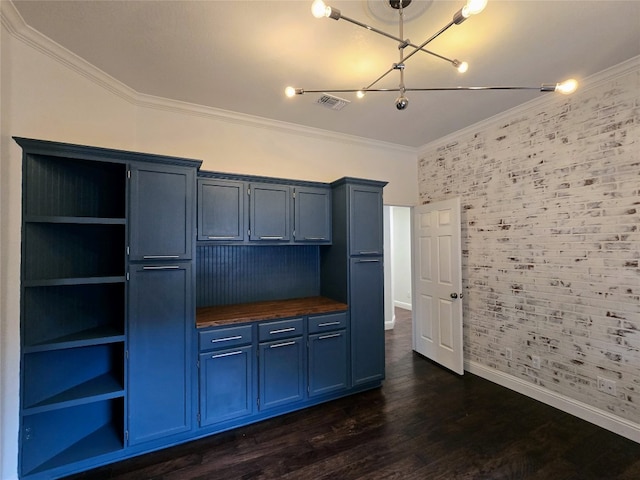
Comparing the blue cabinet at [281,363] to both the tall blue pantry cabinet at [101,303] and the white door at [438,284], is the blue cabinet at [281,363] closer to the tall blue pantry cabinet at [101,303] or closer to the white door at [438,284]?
the tall blue pantry cabinet at [101,303]

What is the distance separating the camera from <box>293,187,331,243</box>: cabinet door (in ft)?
9.84

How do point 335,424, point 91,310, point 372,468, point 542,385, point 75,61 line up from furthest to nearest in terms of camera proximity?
1. point 542,385
2. point 335,424
3. point 91,310
4. point 75,61
5. point 372,468

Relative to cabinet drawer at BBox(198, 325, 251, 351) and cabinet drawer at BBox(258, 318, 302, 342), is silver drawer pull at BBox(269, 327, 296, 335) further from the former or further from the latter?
cabinet drawer at BBox(198, 325, 251, 351)

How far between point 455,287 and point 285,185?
7.66 ft

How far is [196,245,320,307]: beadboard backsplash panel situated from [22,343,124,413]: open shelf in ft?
2.73

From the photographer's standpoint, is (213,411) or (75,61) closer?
(75,61)

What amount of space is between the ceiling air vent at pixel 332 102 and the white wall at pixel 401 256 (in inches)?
172

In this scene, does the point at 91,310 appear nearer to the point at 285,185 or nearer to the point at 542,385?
the point at 285,185

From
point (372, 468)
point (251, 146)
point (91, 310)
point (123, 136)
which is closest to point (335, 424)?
point (372, 468)

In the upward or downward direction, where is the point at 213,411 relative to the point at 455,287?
downward

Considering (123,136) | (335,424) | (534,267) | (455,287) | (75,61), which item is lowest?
(335,424)

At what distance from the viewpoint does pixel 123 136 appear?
2.55 meters

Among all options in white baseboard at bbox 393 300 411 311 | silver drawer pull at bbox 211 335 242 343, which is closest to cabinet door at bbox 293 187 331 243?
silver drawer pull at bbox 211 335 242 343

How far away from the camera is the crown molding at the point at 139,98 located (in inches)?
70.5
